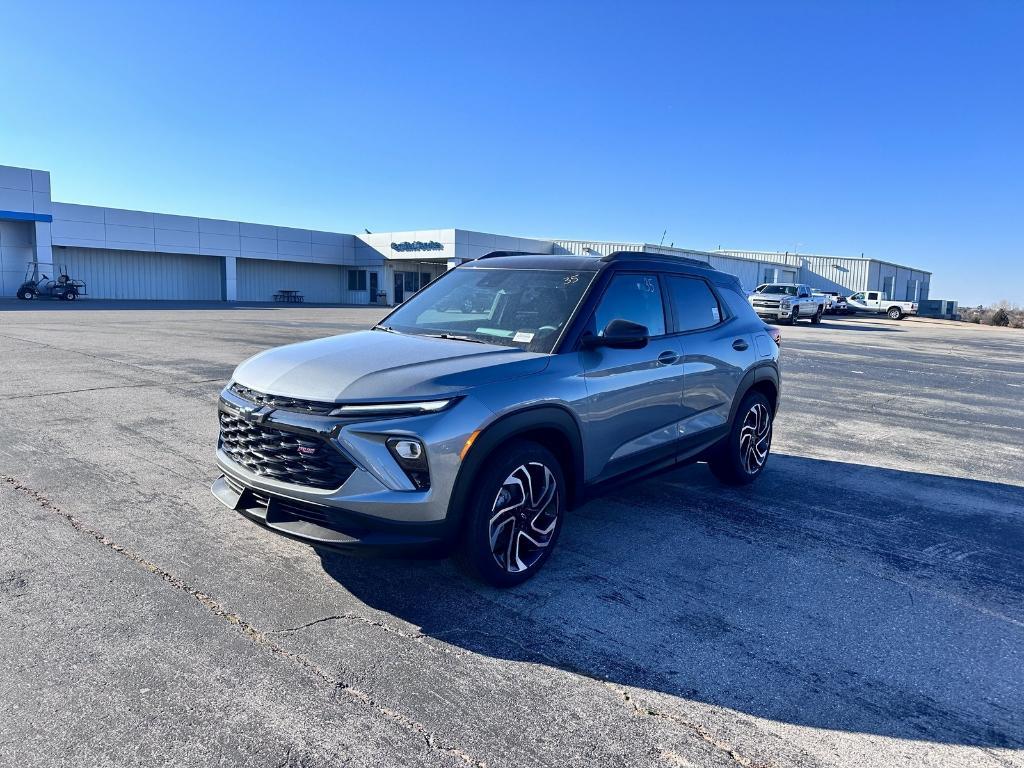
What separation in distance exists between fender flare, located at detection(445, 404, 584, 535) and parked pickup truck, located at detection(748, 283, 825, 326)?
101 feet

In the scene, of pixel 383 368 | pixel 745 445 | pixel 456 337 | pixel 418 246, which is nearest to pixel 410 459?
pixel 383 368

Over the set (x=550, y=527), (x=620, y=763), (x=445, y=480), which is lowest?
(x=620, y=763)

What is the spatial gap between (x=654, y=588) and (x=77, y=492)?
419 centimetres

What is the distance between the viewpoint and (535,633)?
3357 mm

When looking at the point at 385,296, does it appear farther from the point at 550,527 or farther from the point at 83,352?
the point at 550,527

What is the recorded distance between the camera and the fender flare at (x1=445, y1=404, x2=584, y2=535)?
11.0 ft

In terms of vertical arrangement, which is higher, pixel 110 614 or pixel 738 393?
pixel 738 393

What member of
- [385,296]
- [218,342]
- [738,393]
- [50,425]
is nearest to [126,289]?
[385,296]

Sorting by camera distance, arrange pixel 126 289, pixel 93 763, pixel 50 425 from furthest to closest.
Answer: pixel 126 289 < pixel 50 425 < pixel 93 763

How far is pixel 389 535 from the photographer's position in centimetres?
327

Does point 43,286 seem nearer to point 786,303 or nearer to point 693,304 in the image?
point 786,303

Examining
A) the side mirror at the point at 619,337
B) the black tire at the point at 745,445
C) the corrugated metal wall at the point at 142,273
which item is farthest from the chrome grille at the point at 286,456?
the corrugated metal wall at the point at 142,273

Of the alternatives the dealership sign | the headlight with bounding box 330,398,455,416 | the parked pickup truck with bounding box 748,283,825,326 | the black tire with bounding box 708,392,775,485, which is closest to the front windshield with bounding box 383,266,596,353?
the headlight with bounding box 330,398,455,416

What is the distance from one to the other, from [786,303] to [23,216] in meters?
43.4
